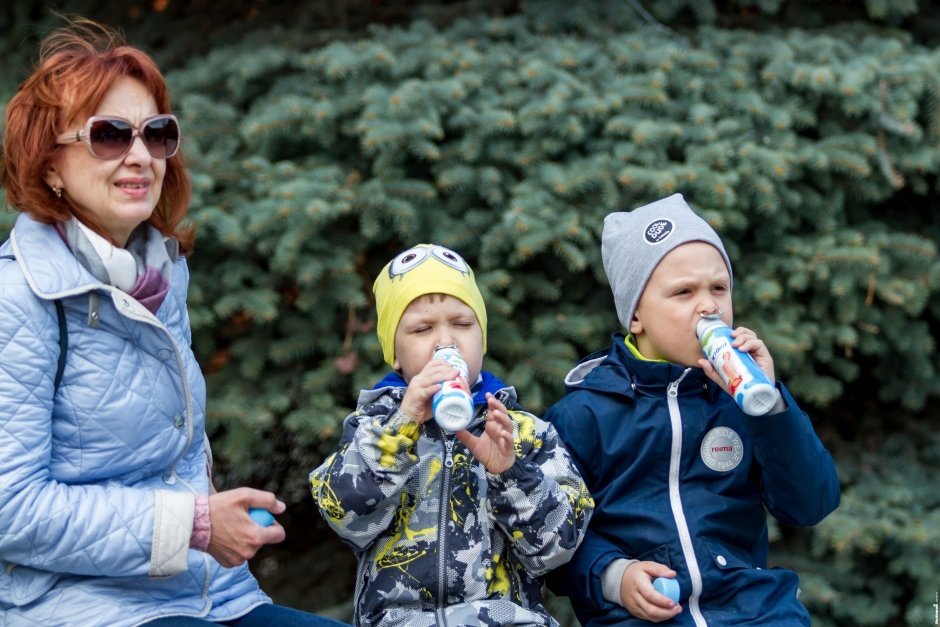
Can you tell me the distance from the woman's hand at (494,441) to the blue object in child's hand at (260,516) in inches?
18.6

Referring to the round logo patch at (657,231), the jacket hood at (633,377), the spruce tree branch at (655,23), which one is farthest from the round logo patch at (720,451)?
the spruce tree branch at (655,23)

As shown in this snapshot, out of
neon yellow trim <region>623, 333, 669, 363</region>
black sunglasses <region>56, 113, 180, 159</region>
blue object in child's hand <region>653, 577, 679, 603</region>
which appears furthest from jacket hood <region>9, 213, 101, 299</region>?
blue object in child's hand <region>653, 577, 679, 603</region>

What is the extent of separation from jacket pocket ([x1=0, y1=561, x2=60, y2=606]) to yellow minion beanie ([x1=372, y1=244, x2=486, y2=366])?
969mm

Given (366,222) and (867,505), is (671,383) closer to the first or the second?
(366,222)

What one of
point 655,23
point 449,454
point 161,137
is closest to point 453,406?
point 449,454

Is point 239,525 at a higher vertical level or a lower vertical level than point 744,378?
lower

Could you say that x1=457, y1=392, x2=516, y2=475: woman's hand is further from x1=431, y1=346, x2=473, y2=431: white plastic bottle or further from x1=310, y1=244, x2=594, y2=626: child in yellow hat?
x1=431, y1=346, x2=473, y2=431: white plastic bottle

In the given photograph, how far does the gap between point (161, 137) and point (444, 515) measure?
3.82 feet

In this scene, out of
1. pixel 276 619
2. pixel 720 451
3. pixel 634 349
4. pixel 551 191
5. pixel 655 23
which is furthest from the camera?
pixel 655 23

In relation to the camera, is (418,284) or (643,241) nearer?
(418,284)

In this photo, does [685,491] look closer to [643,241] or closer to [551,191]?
[643,241]

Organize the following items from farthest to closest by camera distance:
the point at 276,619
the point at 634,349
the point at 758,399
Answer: the point at 634,349 < the point at 276,619 < the point at 758,399

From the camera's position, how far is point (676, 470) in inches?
111

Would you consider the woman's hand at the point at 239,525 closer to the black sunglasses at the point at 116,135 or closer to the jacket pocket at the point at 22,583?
the jacket pocket at the point at 22,583
